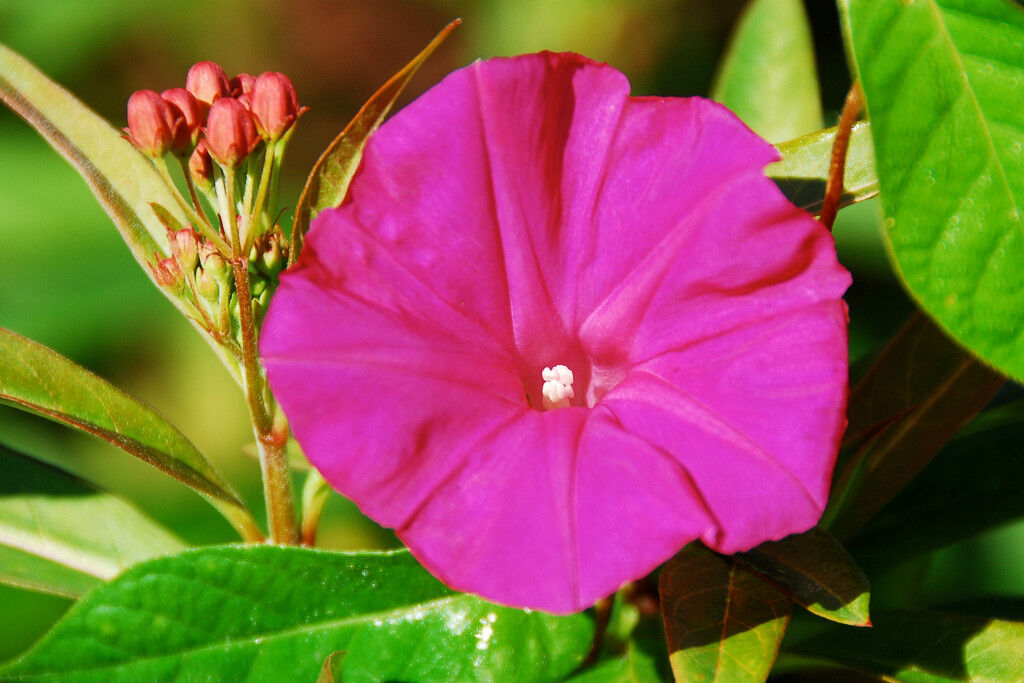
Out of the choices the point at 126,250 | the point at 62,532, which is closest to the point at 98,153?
the point at 62,532

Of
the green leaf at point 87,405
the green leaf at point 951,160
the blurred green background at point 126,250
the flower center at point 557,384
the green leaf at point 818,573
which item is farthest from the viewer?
the blurred green background at point 126,250

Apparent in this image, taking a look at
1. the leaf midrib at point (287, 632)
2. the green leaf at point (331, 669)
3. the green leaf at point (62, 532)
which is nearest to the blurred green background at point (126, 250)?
the green leaf at point (62, 532)

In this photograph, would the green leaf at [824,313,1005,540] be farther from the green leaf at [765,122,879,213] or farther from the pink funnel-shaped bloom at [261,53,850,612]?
the pink funnel-shaped bloom at [261,53,850,612]

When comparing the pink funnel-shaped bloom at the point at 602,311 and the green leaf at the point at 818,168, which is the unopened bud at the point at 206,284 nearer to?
the pink funnel-shaped bloom at the point at 602,311

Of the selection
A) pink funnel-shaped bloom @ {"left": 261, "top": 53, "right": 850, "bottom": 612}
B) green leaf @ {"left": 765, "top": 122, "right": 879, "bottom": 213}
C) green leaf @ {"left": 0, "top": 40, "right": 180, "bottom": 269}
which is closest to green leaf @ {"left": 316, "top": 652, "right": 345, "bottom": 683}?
pink funnel-shaped bloom @ {"left": 261, "top": 53, "right": 850, "bottom": 612}

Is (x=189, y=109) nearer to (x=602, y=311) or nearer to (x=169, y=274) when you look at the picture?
(x=169, y=274)

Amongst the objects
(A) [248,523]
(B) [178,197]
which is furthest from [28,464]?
(B) [178,197]

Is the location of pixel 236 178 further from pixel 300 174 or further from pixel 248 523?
pixel 300 174
